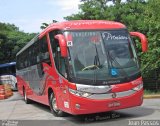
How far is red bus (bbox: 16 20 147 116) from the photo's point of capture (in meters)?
11.9

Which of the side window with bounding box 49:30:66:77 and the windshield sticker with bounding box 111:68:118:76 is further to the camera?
the side window with bounding box 49:30:66:77

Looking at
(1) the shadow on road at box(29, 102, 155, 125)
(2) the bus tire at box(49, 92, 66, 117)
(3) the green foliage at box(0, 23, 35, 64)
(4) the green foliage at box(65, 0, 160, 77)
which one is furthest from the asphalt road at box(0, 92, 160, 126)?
(3) the green foliage at box(0, 23, 35, 64)

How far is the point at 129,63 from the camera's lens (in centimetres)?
1253

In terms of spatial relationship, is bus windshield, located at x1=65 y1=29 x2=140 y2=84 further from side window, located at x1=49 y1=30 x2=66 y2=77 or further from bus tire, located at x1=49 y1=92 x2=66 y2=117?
bus tire, located at x1=49 y1=92 x2=66 y2=117

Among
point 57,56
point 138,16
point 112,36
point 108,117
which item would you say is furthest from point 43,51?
point 138,16

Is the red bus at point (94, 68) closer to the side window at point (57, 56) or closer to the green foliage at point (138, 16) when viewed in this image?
the side window at point (57, 56)

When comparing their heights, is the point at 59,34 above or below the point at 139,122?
above

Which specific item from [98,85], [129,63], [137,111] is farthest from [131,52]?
[137,111]

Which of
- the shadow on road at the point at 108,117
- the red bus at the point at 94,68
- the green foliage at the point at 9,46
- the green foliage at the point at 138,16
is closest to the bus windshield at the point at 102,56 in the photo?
the red bus at the point at 94,68

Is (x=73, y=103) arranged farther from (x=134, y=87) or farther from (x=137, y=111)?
(x=137, y=111)

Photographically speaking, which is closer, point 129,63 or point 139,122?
point 139,122

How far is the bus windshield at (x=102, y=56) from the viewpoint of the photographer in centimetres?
1209

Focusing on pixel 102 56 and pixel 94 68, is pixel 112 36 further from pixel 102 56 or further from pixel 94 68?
pixel 94 68

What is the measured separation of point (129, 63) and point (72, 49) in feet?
5.66
